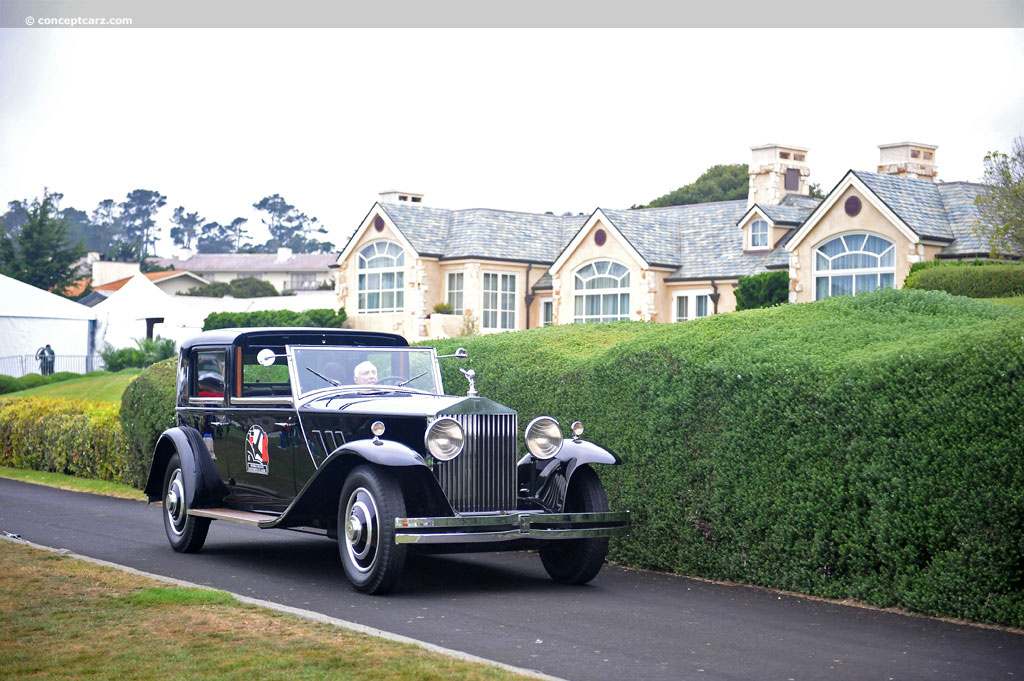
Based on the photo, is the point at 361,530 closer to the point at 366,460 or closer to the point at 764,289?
the point at 366,460

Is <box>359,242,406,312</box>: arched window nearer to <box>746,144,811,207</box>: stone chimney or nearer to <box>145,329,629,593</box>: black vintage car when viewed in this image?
<box>746,144,811,207</box>: stone chimney

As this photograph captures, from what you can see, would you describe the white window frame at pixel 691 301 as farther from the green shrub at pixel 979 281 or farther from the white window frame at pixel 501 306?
the green shrub at pixel 979 281

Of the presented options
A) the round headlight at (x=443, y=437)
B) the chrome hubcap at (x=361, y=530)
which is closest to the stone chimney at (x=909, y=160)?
the round headlight at (x=443, y=437)

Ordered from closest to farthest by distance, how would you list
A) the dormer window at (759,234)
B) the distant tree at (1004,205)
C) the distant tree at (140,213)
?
the distant tree at (1004,205) < the dormer window at (759,234) < the distant tree at (140,213)

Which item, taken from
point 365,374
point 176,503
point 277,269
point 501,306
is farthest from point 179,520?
point 277,269

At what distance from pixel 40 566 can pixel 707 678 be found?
578 centimetres

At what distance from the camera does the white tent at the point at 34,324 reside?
43031 mm

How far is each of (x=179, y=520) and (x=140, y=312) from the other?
52072 mm

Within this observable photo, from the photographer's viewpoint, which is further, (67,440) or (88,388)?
(88,388)

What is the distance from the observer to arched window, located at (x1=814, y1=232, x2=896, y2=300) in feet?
125

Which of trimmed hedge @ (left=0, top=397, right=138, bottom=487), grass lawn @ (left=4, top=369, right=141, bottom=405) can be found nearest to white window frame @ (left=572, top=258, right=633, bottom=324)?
grass lawn @ (left=4, top=369, right=141, bottom=405)

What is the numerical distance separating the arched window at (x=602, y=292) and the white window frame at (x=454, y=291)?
5138mm

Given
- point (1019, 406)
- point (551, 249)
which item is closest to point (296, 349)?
point (1019, 406)

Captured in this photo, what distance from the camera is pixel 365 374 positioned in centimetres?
1070
